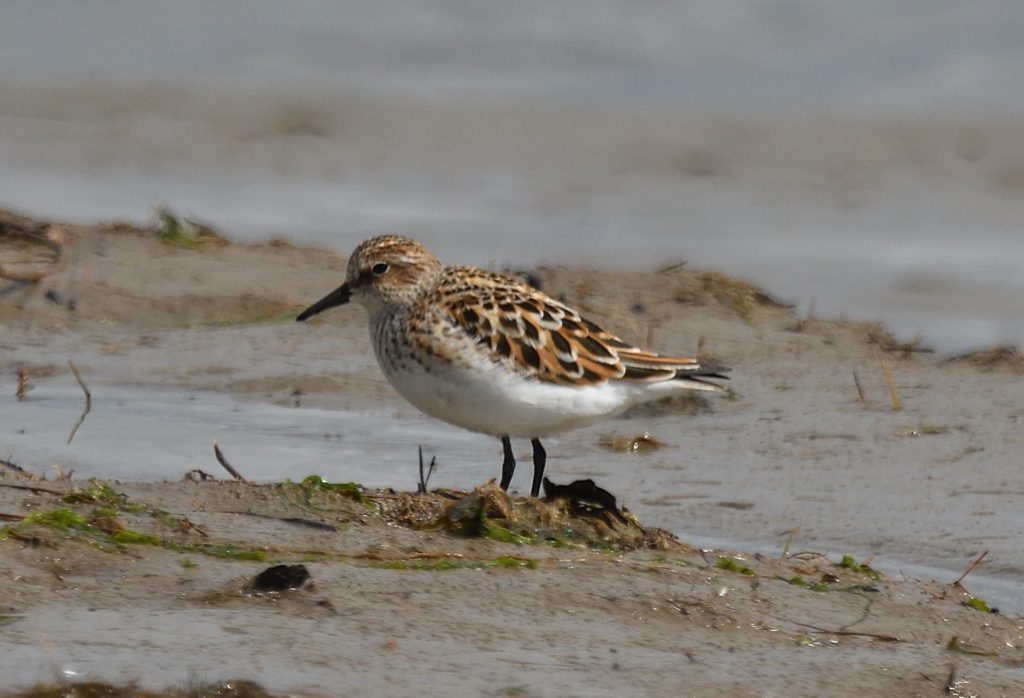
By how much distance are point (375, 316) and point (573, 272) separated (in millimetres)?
3723

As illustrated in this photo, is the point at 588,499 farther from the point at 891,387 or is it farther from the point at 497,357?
the point at 891,387

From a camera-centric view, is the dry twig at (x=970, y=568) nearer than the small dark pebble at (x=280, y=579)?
No

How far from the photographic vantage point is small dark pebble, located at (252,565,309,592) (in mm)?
5086

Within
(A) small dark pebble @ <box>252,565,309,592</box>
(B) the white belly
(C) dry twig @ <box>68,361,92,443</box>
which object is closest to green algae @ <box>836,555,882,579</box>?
(B) the white belly

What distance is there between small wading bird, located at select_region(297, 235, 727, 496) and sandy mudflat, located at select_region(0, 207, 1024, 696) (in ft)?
1.38

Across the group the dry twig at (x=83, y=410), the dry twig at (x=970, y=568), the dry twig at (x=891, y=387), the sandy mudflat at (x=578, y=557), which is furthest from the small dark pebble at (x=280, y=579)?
the dry twig at (x=891, y=387)

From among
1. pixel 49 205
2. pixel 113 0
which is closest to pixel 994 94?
pixel 49 205

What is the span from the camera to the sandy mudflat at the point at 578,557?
15.4 feet

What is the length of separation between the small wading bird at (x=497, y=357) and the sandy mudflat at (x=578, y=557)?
0.42 m

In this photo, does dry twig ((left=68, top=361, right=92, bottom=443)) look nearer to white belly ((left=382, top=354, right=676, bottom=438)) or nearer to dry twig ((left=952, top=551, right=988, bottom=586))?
white belly ((left=382, top=354, right=676, bottom=438))

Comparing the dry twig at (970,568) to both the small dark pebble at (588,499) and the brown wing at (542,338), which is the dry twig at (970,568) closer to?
the small dark pebble at (588,499)

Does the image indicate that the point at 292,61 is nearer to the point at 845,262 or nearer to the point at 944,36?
the point at 944,36

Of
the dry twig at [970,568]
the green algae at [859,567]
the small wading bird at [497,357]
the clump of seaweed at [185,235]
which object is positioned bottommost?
the green algae at [859,567]

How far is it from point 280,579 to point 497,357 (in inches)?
67.4
